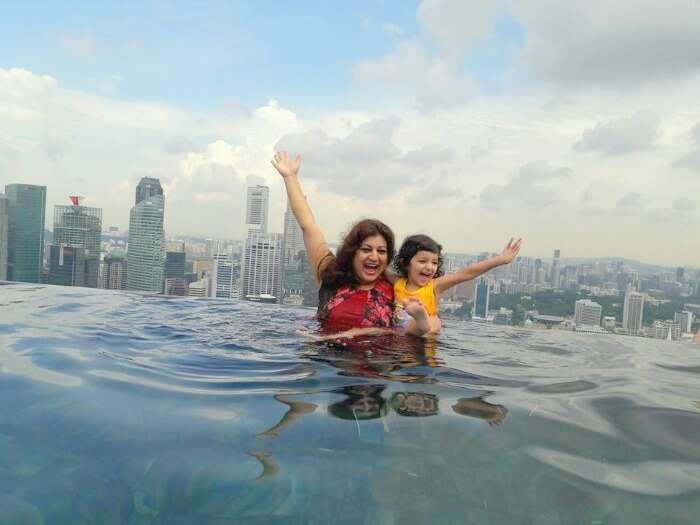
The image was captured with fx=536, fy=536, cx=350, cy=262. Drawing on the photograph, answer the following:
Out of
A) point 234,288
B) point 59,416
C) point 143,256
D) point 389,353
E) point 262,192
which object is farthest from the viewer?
point 143,256

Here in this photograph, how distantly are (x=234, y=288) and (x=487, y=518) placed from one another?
1526 cm

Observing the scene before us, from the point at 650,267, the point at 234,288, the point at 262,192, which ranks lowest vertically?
the point at 234,288

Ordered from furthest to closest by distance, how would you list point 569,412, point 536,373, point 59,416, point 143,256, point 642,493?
point 143,256 < point 536,373 < point 569,412 < point 59,416 < point 642,493

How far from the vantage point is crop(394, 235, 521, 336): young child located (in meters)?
4.97

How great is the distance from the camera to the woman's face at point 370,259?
4715 millimetres

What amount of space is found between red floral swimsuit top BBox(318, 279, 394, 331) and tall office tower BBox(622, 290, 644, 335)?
6105 mm

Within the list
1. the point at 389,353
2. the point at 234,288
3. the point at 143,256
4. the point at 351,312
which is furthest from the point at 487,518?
the point at 143,256

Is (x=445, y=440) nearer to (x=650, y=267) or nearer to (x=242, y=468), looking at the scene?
(x=242, y=468)

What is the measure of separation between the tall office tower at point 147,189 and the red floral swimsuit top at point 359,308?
32.3m

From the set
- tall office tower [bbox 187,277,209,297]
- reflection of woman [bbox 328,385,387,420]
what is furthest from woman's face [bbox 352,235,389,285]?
tall office tower [bbox 187,277,209,297]

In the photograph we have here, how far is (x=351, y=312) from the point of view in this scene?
4.73m

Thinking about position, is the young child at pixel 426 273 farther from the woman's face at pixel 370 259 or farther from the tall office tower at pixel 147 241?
the tall office tower at pixel 147 241

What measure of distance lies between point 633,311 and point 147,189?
3186 centimetres

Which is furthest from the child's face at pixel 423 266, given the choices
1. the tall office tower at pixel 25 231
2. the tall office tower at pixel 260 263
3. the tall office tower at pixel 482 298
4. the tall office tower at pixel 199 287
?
the tall office tower at pixel 25 231
